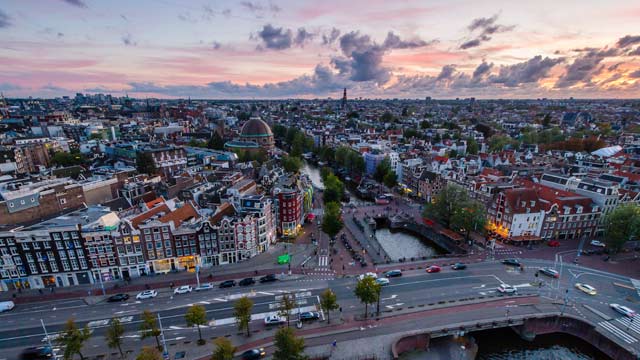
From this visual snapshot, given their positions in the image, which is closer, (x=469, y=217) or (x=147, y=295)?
(x=147, y=295)

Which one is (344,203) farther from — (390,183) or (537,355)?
(537,355)

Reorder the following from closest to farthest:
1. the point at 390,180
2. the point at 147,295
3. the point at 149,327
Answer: the point at 149,327 < the point at 147,295 < the point at 390,180

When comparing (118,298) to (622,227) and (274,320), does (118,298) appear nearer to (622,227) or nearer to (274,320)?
(274,320)

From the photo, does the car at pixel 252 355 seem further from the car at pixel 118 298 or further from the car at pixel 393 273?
the car at pixel 393 273

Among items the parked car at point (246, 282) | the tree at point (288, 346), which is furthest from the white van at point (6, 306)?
the tree at point (288, 346)

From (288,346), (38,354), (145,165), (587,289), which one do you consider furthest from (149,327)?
(145,165)

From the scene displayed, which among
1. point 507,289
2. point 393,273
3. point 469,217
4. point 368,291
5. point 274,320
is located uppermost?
point 368,291

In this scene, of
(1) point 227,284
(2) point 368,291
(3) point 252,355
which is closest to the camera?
(3) point 252,355

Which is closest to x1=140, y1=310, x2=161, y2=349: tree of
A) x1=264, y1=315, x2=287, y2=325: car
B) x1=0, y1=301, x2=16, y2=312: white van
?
x1=264, y1=315, x2=287, y2=325: car
